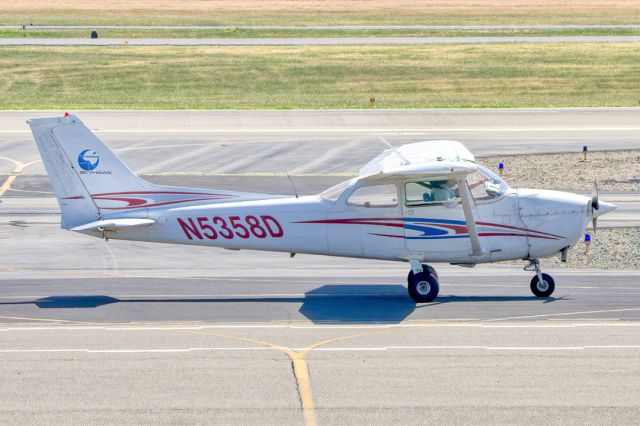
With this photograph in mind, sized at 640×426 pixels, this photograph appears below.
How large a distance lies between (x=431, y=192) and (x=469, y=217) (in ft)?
2.60

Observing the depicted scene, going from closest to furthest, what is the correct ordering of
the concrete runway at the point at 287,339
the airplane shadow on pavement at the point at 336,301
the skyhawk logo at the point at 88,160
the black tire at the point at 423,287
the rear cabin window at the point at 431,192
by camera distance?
the concrete runway at the point at 287,339
the airplane shadow on pavement at the point at 336,301
the black tire at the point at 423,287
the rear cabin window at the point at 431,192
the skyhawk logo at the point at 88,160

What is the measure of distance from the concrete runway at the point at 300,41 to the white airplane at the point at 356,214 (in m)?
50.6

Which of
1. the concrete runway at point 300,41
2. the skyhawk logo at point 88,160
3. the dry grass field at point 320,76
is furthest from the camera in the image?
the concrete runway at point 300,41

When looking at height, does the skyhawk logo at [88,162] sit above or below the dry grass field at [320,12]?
below

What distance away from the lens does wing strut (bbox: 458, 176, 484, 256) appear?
18.2 meters

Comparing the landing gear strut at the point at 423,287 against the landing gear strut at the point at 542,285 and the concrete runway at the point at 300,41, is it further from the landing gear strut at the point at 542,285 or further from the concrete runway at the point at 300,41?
the concrete runway at the point at 300,41

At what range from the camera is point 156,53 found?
6438cm

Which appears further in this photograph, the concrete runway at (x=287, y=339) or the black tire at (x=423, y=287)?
the black tire at (x=423, y=287)

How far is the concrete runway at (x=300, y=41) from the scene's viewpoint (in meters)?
69.0

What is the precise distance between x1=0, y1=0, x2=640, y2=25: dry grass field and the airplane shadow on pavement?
219ft

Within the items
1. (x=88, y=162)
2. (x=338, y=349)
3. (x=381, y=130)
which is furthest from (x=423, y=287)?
(x=381, y=130)

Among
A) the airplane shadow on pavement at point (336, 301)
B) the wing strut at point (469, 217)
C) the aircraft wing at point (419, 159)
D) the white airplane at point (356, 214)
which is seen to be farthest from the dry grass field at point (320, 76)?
the wing strut at point (469, 217)

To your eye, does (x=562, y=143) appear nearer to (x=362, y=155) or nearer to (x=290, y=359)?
(x=362, y=155)

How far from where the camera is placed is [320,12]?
9319 centimetres
